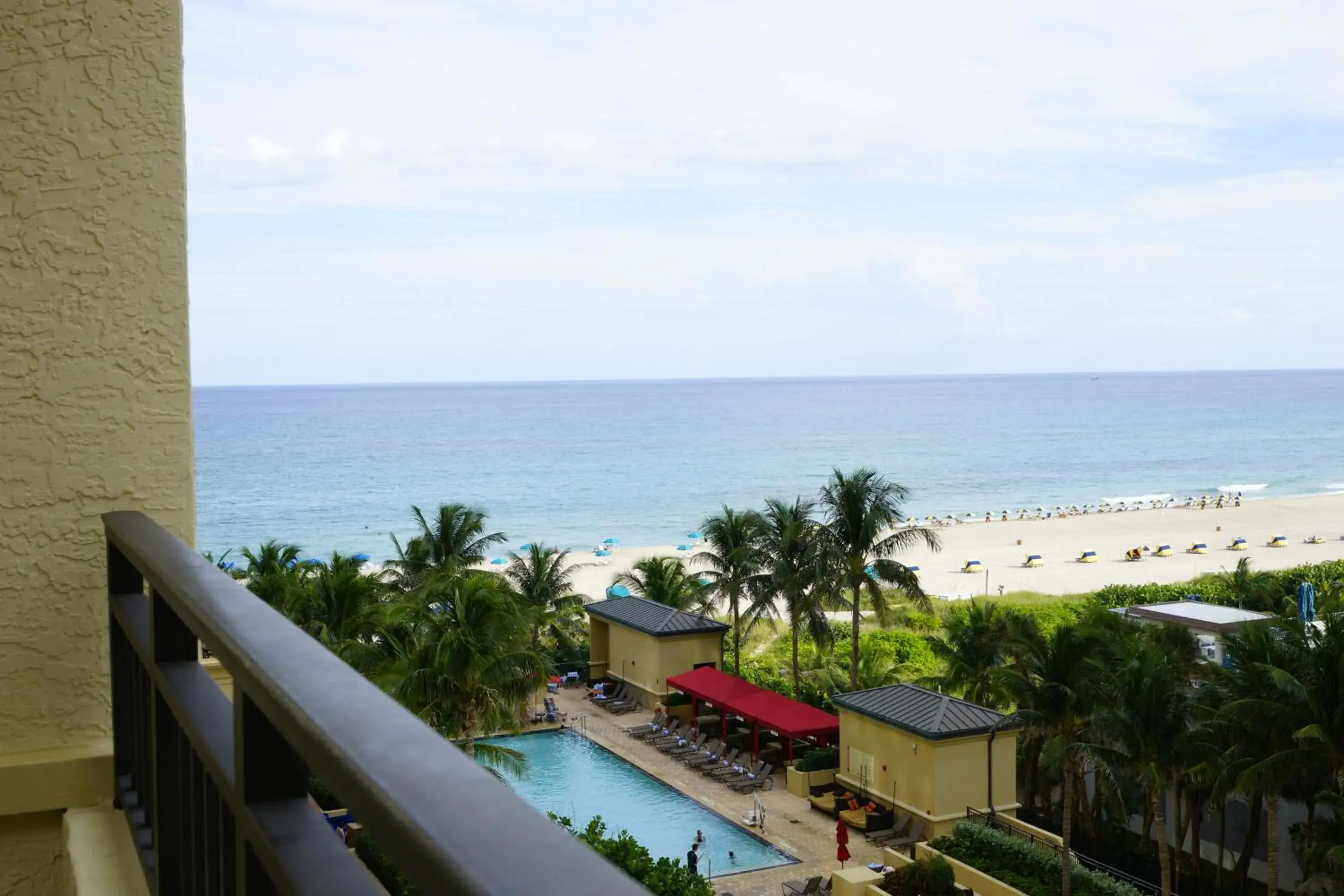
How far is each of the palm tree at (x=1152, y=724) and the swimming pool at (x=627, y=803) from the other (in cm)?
560

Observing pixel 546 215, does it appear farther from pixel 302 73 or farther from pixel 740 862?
pixel 740 862

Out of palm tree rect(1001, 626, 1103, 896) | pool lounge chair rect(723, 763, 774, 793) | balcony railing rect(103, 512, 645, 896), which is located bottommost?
pool lounge chair rect(723, 763, 774, 793)

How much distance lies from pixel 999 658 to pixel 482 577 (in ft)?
35.3

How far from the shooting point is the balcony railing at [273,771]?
2.44 ft

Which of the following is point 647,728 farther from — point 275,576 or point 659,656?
point 275,576

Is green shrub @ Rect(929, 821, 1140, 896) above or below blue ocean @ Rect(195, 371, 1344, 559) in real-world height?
below

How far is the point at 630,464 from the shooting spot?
346ft

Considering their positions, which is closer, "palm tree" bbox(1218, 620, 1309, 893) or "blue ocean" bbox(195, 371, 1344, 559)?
"palm tree" bbox(1218, 620, 1309, 893)

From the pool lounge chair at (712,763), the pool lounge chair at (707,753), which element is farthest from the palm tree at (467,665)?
the pool lounge chair at (707,753)

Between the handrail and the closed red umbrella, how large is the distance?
103 inches

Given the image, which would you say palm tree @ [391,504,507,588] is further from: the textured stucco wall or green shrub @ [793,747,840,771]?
the textured stucco wall

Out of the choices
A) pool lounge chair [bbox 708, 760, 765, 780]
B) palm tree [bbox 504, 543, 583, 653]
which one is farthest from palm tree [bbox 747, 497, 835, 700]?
pool lounge chair [bbox 708, 760, 765, 780]

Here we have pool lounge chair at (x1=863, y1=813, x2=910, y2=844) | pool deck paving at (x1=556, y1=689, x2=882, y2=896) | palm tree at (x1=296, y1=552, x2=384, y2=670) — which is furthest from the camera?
palm tree at (x1=296, y1=552, x2=384, y2=670)

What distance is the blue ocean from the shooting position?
79.4 meters
